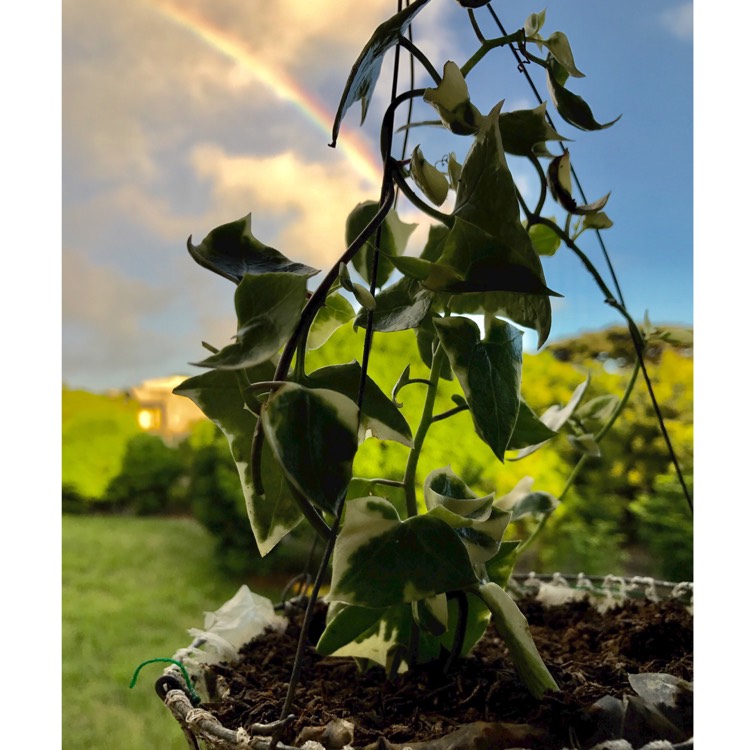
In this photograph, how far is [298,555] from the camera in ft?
8.77

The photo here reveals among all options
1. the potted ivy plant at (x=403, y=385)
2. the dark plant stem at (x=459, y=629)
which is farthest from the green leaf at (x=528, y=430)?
the dark plant stem at (x=459, y=629)

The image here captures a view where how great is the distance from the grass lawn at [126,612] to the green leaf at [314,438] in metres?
1.78

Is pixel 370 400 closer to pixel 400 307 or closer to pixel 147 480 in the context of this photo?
pixel 400 307

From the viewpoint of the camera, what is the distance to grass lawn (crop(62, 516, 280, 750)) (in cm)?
203

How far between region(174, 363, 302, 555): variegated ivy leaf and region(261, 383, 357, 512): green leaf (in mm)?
99

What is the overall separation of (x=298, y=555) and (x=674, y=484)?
1318 millimetres

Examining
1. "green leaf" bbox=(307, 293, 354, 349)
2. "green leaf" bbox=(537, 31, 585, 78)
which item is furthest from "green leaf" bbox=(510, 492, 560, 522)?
"green leaf" bbox=(537, 31, 585, 78)

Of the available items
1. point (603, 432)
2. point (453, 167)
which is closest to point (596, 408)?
point (603, 432)

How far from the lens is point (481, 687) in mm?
438

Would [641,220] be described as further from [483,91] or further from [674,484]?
[674,484]

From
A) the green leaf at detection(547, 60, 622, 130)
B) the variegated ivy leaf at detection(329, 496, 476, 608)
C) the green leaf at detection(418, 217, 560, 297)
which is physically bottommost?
the variegated ivy leaf at detection(329, 496, 476, 608)

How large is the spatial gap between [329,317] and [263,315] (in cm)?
19

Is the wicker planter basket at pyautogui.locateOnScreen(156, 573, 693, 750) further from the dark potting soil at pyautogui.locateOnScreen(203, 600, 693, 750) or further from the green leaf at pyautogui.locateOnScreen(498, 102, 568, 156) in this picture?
the green leaf at pyautogui.locateOnScreen(498, 102, 568, 156)
